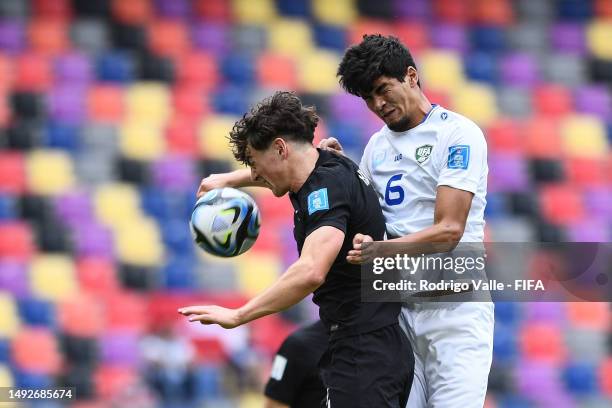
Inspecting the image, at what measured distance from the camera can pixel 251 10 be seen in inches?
492

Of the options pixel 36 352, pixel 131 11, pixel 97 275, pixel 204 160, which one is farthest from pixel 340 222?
pixel 131 11

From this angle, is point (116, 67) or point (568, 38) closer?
point (116, 67)

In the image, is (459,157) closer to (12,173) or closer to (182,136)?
(12,173)

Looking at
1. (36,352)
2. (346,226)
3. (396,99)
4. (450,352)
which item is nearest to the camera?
(346,226)

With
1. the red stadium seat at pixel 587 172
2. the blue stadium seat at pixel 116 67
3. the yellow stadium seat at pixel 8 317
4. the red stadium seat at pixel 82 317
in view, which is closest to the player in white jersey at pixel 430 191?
the red stadium seat at pixel 82 317

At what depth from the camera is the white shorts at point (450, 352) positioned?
4734 mm

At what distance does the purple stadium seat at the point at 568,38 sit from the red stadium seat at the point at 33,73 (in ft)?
19.2

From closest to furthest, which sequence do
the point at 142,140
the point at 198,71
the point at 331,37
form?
the point at 142,140 < the point at 198,71 < the point at 331,37

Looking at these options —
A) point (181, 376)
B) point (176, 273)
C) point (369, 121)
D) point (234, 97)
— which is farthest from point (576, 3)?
point (181, 376)

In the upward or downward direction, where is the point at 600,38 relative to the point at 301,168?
upward

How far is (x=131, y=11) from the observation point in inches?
471

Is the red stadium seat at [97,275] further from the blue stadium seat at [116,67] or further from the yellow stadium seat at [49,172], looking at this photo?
the blue stadium seat at [116,67]

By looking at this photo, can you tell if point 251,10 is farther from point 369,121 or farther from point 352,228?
point 352,228

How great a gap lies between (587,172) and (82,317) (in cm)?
585
